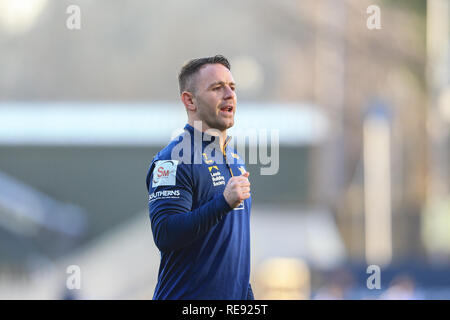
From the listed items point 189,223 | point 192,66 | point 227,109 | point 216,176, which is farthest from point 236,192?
point 192,66

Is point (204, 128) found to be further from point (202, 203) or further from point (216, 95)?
point (202, 203)

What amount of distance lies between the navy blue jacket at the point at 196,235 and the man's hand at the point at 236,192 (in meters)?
0.05

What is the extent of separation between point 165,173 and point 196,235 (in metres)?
0.41

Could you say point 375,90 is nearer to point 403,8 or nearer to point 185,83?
point 403,8

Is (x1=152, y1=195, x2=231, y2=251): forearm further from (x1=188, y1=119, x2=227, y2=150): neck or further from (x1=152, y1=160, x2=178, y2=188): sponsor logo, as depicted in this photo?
(x1=188, y1=119, x2=227, y2=150): neck

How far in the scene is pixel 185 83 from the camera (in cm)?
407

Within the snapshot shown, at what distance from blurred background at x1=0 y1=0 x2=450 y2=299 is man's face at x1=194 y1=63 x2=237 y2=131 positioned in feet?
62.4

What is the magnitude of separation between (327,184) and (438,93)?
7.40 meters

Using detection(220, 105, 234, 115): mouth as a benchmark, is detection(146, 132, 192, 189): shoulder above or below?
below

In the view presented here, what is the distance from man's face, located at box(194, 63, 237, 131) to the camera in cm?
395

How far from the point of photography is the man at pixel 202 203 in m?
3.64

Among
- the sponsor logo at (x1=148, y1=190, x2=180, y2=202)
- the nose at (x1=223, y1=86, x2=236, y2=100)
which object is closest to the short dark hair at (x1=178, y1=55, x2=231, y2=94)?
the nose at (x1=223, y1=86, x2=236, y2=100)

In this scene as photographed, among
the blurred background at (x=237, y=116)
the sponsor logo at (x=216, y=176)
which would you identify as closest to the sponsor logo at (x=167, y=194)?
the sponsor logo at (x=216, y=176)
